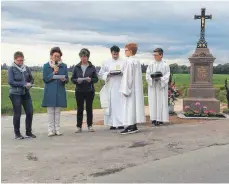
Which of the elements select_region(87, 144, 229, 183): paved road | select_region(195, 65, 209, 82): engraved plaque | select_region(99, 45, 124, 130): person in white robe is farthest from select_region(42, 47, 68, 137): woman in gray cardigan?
select_region(195, 65, 209, 82): engraved plaque

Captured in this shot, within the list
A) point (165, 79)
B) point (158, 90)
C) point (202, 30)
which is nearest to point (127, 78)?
point (165, 79)

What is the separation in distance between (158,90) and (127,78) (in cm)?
207

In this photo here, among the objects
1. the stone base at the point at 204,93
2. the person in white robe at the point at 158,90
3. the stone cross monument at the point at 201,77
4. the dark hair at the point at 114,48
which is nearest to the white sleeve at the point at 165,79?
the person in white robe at the point at 158,90

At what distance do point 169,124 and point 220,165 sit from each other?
505cm

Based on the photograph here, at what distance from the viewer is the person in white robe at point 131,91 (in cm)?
1045

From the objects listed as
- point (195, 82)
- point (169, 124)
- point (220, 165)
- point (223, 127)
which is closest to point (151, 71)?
point (169, 124)

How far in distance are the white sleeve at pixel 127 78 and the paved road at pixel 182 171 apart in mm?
2845

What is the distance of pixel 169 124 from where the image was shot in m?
12.2

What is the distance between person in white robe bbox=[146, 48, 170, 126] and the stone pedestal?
4.10 m

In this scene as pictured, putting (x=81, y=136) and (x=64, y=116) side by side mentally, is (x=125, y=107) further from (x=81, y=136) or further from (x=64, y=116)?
(x=64, y=116)

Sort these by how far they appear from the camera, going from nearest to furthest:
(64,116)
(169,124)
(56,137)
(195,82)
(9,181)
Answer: (9,181) → (56,137) → (169,124) → (64,116) → (195,82)

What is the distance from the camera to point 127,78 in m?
10.4

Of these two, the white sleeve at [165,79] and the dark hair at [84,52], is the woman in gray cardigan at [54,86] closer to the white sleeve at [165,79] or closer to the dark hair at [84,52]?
the dark hair at [84,52]

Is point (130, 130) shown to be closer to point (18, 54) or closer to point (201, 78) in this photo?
point (18, 54)
